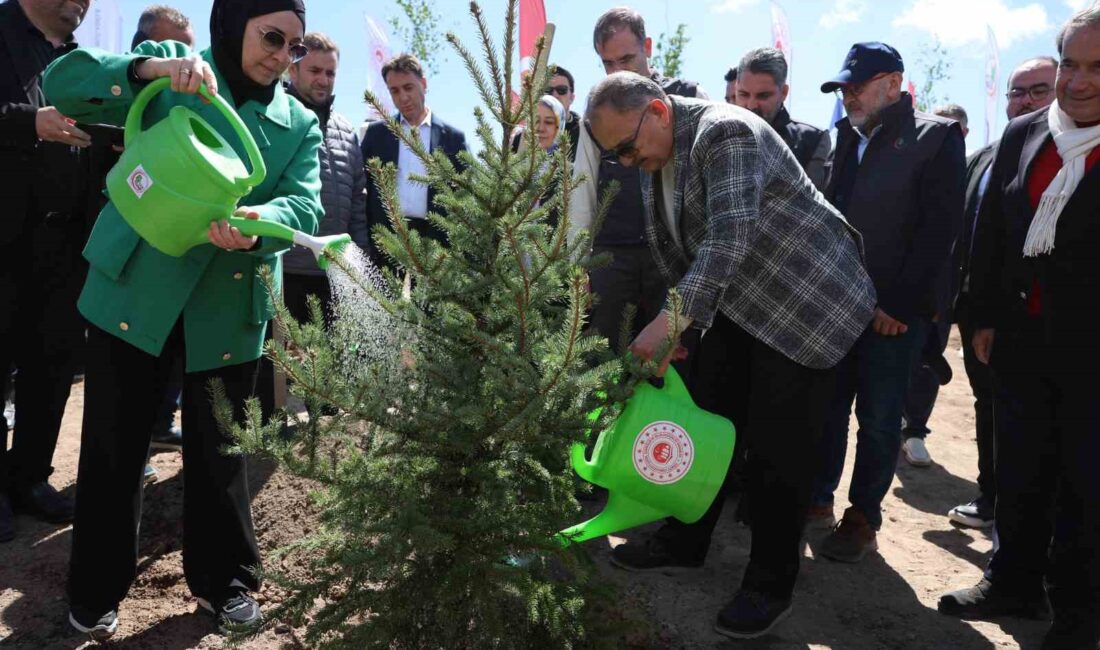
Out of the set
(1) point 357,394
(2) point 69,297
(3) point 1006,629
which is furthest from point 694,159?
(2) point 69,297

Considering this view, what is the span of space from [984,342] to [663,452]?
172 centimetres

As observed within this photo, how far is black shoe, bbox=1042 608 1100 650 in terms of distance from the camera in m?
2.62

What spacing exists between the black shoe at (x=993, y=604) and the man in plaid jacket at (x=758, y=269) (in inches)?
27.3

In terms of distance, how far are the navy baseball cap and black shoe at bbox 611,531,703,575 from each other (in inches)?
84.9

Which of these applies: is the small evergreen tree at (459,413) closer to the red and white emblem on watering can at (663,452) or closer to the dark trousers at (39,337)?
the red and white emblem on watering can at (663,452)

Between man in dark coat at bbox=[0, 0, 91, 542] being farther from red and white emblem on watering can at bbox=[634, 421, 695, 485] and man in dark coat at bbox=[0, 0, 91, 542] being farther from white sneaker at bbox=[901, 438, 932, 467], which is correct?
white sneaker at bbox=[901, 438, 932, 467]

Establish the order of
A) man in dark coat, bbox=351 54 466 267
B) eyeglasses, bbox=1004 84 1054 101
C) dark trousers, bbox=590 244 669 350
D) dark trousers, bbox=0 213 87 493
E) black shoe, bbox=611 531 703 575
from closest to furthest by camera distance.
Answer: black shoe, bbox=611 531 703 575
dark trousers, bbox=0 213 87 493
dark trousers, bbox=590 244 669 350
eyeglasses, bbox=1004 84 1054 101
man in dark coat, bbox=351 54 466 267

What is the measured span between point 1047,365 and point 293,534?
2.91m

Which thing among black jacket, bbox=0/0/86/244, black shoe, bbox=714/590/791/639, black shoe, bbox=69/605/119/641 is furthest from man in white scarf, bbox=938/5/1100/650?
black jacket, bbox=0/0/86/244

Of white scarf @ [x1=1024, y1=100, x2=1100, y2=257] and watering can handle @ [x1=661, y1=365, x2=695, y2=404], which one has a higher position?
white scarf @ [x1=1024, y1=100, x2=1100, y2=257]

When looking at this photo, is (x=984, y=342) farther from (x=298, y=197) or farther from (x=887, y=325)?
(x=298, y=197)

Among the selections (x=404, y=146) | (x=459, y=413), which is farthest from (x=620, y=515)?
(x=404, y=146)

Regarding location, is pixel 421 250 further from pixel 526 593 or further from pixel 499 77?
pixel 526 593

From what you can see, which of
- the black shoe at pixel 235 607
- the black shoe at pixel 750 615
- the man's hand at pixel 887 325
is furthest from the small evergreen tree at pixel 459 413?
the man's hand at pixel 887 325
